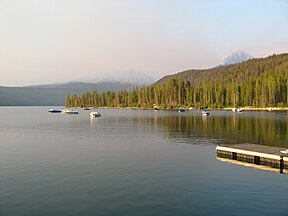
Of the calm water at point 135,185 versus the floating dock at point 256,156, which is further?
the floating dock at point 256,156

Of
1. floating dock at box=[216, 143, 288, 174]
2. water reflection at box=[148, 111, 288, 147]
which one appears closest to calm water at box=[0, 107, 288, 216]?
floating dock at box=[216, 143, 288, 174]

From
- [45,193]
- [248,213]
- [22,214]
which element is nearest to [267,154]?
[248,213]

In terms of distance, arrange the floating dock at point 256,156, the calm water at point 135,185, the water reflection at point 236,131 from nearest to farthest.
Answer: the calm water at point 135,185, the floating dock at point 256,156, the water reflection at point 236,131

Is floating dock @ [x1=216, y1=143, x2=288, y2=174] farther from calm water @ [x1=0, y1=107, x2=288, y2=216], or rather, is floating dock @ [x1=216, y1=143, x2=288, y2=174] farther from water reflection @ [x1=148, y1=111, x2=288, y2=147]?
water reflection @ [x1=148, y1=111, x2=288, y2=147]

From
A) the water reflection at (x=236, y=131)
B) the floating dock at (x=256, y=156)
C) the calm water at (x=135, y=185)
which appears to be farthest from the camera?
the water reflection at (x=236, y=131)

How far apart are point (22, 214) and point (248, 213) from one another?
1714 centimetres

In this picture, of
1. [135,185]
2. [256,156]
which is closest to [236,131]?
[256,156]

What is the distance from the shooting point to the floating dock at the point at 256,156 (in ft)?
121

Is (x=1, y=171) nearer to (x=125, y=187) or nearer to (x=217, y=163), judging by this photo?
(x=125, y=187)

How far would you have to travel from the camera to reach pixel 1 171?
36438 mm

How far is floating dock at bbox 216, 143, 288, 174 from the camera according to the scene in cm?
3683

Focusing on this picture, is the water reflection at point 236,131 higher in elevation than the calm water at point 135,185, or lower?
higher

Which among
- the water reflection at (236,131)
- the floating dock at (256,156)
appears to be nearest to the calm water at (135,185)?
the floating dock at (256,156)

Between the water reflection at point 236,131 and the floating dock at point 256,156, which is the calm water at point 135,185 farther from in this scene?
the water reflection at point 236,131
